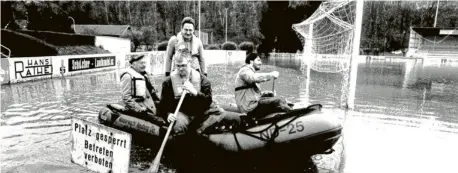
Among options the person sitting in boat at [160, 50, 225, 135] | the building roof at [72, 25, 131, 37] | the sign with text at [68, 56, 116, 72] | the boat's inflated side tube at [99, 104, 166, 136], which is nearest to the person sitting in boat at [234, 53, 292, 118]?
the person sitting in boat at [160, 50, 225, 135]

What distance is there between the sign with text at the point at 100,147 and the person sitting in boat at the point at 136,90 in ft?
5.38

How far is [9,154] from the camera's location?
6762mm

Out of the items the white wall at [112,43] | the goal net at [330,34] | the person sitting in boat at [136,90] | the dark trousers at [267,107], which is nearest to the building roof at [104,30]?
the white wall at [112,43]

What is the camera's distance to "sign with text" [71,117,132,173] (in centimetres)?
492

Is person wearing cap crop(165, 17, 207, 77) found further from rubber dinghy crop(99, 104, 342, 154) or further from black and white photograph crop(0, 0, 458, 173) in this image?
rubber dinghy crop(99, 104, 342, 154)

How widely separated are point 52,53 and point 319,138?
91.7ft

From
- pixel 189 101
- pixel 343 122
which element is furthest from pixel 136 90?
pixel 343 122

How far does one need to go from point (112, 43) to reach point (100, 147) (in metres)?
42.8

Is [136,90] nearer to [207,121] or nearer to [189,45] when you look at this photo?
[189,45]

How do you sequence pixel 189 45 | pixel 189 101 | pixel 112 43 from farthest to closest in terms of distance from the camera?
pixel 112 43
pixel 189 45
pixel 189 101

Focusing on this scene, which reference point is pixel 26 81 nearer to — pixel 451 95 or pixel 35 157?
pixel 35 157

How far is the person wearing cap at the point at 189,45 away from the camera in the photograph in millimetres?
7219

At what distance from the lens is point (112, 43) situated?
4562 cm

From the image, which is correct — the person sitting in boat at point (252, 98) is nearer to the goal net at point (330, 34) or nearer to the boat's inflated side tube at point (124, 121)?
the boat's inflated side tube at point (124, 121)
